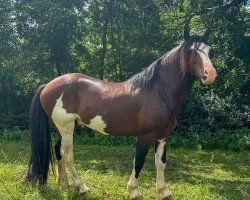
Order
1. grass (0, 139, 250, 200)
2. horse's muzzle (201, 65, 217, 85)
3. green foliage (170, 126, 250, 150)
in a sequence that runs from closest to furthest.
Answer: horse's muzzle (201, 65, 217, 85), grass (0, 139, 250, 200), green foliage (170, 126, 250, 150)

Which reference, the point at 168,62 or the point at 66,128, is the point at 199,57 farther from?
the point at 66,128

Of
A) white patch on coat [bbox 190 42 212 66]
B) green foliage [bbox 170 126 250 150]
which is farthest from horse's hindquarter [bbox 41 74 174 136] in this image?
green foliage [bbox 170 126 250 150]

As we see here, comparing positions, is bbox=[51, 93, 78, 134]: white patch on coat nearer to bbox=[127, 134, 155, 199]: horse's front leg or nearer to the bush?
bbox=[127, 134, 155, 199]: horse's front leg

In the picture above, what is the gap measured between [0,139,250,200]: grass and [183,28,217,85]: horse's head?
1.89m

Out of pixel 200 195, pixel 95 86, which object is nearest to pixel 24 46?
pixel 95 86

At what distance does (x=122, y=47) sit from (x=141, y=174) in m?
7.02

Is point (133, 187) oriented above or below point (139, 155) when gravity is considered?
below

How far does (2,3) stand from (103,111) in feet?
33.1

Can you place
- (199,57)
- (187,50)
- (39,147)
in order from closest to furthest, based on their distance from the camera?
(199,57)
(187,50)
(39,147)

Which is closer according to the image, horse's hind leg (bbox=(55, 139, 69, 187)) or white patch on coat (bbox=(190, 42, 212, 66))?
white patch on coat (bbox=(190, 42, 212, 66))

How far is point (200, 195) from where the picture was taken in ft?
16.3

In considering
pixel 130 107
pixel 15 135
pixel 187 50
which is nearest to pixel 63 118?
pixel 130 107

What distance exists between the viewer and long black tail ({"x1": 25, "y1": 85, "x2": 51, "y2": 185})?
15.8ft

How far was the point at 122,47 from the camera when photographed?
12.4 m
